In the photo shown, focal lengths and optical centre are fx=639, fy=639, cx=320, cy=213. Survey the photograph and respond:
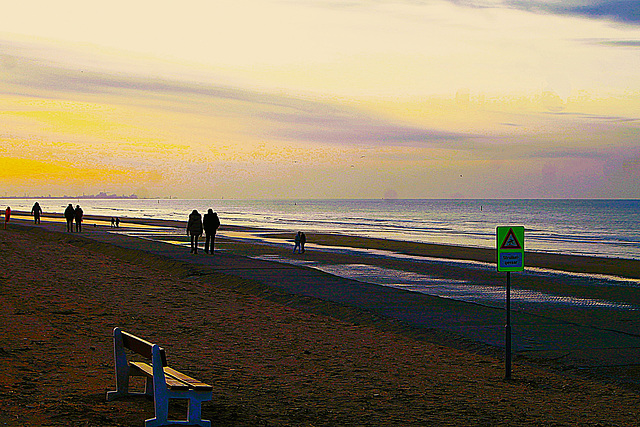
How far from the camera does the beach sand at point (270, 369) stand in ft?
19.8

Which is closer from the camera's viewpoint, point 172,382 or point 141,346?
point 172,382

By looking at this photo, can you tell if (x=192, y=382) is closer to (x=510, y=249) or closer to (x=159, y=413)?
(x=159, y=413)

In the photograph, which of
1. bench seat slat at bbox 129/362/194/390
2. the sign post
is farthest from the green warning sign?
bench seat slat at bbox 129/362/194/390

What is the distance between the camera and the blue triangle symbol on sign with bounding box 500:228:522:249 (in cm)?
767

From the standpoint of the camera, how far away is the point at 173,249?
1103 inches

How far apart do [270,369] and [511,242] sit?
336 centimetres

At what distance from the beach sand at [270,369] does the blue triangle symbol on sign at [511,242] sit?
163 cm

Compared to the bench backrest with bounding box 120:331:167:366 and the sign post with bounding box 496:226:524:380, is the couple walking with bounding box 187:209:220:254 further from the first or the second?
the bench backrest with bounding box 120:331:167:366

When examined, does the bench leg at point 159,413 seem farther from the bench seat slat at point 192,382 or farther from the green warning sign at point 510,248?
the green warning sign at point 510,248

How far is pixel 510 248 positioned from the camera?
7.70m

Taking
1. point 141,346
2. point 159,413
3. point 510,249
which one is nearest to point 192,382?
point 159,413

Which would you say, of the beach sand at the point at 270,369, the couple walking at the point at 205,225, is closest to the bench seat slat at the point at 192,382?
the beach sand at the point at 270,369

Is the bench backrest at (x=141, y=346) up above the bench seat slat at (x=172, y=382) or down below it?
above

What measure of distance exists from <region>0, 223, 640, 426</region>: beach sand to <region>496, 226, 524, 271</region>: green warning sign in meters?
1.43
